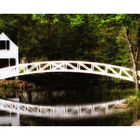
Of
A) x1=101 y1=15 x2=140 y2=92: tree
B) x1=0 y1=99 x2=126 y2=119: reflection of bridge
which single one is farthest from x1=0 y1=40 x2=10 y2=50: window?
x1=101 y1=15 x2=140 y2=92: tree

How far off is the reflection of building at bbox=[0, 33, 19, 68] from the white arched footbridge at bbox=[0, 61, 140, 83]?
0.07m

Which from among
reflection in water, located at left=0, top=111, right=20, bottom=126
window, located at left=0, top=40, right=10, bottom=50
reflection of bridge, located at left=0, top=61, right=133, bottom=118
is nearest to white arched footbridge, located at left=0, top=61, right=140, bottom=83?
reflection of bridge, located at left=0, top=61, right=133, bottom=118

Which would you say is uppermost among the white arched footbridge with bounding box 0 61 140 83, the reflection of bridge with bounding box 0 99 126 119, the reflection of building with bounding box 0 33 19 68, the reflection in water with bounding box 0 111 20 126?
the reflection of building with bounding box 0 33 19 68

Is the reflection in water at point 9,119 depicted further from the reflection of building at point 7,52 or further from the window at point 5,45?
the window at point 5,45

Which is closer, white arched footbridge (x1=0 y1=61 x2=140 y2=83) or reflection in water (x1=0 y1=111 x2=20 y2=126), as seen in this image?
reflection in water (x1=0 y1=111 x2=20 y2=126)

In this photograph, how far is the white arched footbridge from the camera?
26.1 feet

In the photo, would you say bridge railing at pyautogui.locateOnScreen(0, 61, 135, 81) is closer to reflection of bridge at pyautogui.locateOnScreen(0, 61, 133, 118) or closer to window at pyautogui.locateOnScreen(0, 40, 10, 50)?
reflection of bridge at pyautogui.locateOnScreen(0, 61, 133, 118)

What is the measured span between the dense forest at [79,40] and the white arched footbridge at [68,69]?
0.06m

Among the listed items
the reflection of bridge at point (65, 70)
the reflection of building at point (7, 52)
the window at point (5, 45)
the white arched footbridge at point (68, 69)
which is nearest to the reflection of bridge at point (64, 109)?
the reflection of bridge at point (65, 70)

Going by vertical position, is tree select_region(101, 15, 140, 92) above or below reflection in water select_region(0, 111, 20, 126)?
above
